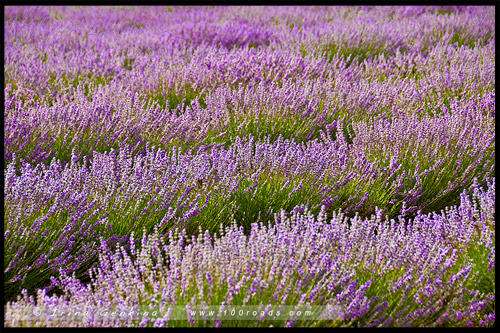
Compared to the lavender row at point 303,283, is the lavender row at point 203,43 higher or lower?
higher

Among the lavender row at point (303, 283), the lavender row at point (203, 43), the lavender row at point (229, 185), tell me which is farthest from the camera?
the lavender row at point (203, 43)

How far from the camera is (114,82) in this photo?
366 cm

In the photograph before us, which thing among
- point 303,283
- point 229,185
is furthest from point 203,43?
point 303,283

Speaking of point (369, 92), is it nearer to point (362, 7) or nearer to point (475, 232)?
point (475, 232)

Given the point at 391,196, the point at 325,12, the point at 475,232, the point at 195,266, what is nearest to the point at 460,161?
the point at 391,196

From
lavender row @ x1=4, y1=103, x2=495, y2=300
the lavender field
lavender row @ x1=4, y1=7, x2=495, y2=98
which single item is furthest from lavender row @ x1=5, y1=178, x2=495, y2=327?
lavender row @ x1=4, y1=7, x2=495, y2=98

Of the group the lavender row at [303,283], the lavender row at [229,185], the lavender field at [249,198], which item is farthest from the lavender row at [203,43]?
the lavender row at [303,283]

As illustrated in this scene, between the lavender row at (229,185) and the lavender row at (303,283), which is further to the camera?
the lavender row at (229,185)

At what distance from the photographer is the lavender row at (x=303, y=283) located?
131cm

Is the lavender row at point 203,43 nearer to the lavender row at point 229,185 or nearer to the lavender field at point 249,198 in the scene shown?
the lavender field at point 249,198

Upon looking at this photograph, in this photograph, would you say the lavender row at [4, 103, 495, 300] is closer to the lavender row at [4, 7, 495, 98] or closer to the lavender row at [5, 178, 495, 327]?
the lavender row at [5, 178, 495, 327]

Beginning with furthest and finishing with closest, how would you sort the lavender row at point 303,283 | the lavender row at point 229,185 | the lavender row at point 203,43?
the lavender row at point 203,43 → the lavender row at point 229,185 → the lavender row at point 303,283

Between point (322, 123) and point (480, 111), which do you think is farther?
point (322, 123)

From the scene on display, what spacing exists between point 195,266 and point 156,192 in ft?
2.07
